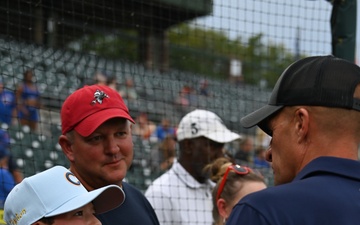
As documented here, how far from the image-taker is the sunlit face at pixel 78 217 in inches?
83.3

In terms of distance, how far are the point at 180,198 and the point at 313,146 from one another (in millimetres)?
2488

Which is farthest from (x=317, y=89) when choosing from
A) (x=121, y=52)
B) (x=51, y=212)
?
(x=121, y=52)

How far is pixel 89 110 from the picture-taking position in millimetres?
2809

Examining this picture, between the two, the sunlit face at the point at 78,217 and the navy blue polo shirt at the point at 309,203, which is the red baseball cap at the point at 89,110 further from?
the navy blue polo shirt at the point at 309,203

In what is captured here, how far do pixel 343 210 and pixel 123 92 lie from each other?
9143mm

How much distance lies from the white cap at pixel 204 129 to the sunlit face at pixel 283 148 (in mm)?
2602

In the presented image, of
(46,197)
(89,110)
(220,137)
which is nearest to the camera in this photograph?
(46,197)

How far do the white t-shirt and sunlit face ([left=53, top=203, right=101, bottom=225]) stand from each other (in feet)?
6.35

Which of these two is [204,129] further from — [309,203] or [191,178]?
[309,203]

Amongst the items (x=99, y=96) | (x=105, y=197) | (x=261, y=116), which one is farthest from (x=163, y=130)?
(x=261, y=116)

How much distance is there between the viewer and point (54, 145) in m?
7.81

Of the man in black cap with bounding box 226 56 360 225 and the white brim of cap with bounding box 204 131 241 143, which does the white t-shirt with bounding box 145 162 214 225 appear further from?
the man in black cap with bounding box 226 56 360 225

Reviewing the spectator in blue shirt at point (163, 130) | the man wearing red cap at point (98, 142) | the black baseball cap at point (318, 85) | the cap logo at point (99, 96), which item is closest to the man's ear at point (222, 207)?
the man wearing red cap at point (98, 142)

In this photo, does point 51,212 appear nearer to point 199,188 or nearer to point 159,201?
point 159,201
